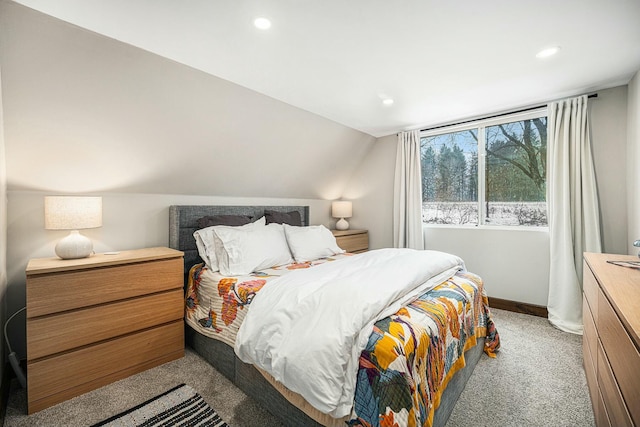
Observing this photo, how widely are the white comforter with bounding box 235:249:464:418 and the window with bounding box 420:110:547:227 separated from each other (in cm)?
202

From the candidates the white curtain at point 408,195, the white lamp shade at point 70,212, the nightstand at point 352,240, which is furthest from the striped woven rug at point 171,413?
the white curtain at point 408,195

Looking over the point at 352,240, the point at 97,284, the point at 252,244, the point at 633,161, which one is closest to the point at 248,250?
the point at 252,244

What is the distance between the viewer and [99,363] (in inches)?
75.2

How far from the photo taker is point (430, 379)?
132 centimetres

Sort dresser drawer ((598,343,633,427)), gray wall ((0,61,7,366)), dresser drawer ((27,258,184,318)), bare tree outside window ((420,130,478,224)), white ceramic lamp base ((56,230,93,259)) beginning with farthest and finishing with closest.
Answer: bare tree outside window ((420,130,478,224)) < white ceramic lamp base ((56,230,93,259)) < gray wall ((0,61,7,366)) < dresser drawer ((27,258,184,318)) < dresser drawer ((598,343,633,427))

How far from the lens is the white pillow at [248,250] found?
7.55 feet

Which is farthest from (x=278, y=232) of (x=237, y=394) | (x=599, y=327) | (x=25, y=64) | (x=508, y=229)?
(x=508, y=229)

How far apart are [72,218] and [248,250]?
121 cm

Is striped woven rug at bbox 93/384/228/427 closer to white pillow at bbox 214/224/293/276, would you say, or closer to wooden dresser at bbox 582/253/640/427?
white pillow at bbox 214/224/293/276

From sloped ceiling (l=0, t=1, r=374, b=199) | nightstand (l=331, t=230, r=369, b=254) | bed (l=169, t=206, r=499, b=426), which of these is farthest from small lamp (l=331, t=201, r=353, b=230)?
bed (l=169, t=206, r=499, b=426)

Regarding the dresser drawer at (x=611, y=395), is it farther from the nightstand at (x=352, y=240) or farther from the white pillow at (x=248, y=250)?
the nightstand at (x=352, y=240)

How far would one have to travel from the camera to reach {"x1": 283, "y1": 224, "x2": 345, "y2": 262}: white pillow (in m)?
2.79

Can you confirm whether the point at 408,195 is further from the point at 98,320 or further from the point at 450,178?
the point at 98,320

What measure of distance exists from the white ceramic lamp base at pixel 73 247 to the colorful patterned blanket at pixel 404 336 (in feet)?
2.49
